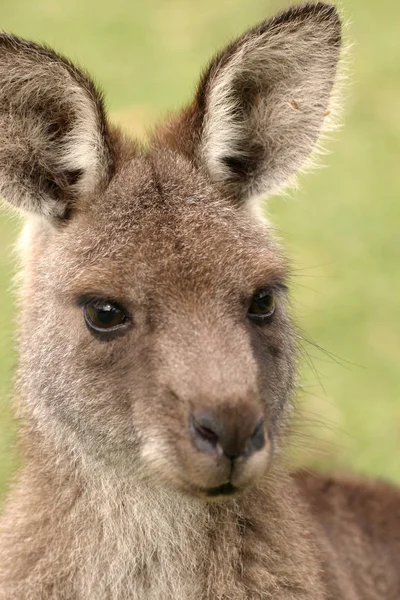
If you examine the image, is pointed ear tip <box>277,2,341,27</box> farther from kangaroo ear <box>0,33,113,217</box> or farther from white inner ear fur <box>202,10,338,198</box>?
kangaroo ear <box>0,33,113,217</box>

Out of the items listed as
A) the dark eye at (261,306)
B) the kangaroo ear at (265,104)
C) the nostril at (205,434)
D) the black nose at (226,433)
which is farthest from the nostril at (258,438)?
the kangaroo ear at (265,104)

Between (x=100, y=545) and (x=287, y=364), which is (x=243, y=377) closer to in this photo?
(x=287, y=364)

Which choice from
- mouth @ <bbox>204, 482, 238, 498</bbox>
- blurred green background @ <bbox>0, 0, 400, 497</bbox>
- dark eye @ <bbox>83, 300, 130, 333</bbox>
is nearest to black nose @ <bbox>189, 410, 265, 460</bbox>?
mouth @ <bbox>204, 482, 238, 498</bbox>

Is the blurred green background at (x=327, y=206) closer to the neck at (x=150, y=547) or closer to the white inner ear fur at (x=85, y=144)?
the neck at (x=150, y=547)

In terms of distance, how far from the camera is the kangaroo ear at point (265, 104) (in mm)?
3883

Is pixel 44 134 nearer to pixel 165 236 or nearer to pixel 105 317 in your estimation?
pixel 165 236

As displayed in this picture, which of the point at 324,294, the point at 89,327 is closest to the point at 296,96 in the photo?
the point at 89,327

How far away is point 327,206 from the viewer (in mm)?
9891

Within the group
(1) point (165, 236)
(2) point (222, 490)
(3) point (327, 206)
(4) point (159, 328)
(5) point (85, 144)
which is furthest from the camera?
(3) point (327, 206)

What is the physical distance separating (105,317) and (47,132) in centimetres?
86

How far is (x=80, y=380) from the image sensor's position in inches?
143

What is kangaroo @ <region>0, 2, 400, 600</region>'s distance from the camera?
344 cm

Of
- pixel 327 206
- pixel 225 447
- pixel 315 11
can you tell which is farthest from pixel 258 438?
pixel 327 206

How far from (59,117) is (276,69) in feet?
2.84
